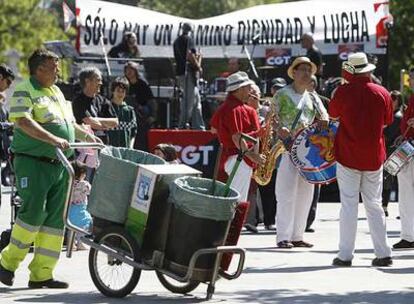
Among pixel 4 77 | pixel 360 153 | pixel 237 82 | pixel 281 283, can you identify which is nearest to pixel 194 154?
pixel 237 82

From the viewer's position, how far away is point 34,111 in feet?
36.0

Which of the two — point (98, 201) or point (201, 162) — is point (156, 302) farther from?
point (201, 162)

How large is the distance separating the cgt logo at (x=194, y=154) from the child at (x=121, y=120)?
458 centimetres

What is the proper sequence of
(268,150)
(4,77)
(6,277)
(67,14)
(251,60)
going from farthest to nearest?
(67,14)
(251,60)
(268,150)
(4,77)
(6,277)

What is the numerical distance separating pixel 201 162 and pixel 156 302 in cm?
974

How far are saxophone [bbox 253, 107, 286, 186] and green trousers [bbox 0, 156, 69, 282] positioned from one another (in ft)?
12.4

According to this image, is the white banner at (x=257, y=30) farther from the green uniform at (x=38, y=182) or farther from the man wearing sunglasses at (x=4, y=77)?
the green uniform at (x=38, y=182)

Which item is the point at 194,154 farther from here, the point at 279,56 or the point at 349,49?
the point at 349,49

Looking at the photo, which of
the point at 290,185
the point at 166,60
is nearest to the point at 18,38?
the point at 166,60

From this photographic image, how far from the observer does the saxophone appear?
14.5 metres

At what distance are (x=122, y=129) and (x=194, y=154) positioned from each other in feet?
15.8

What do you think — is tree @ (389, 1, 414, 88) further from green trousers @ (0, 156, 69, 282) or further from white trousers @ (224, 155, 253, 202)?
green trousers @ (0, 156, 69, 282)

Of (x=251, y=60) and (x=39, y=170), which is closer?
(x=39, y=170)

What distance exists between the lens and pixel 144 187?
34.3 feet
